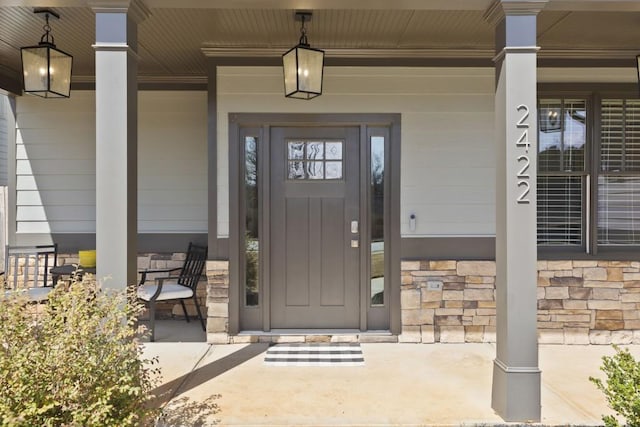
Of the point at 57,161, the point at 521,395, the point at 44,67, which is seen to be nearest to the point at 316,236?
the point at 521,395

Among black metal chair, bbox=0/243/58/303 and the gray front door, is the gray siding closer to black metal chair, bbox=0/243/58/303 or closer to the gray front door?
black metal chair, bbox=0/243/58/303

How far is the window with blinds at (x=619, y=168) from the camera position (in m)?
4.26

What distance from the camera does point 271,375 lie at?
11.2 feet

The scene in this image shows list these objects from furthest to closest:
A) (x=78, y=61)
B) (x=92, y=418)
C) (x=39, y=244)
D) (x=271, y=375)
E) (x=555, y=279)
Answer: (x=39, y=244)
(x=78, y=61)
(x=555, y=279)
(x=271, y=375)
(x=92, y=418)

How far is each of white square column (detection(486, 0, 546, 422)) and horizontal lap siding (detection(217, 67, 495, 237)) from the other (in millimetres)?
1501

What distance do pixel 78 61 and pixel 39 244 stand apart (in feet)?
6.54

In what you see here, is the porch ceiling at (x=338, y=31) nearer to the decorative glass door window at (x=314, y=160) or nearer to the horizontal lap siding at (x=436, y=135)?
the horizontal lap siding at (x=436, y=135)

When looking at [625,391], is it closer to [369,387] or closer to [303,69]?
[369,387]

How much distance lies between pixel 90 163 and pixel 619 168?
5337mm

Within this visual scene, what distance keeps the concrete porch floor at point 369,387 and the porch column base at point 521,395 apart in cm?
7

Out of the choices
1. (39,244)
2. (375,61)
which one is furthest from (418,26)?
(39,244)

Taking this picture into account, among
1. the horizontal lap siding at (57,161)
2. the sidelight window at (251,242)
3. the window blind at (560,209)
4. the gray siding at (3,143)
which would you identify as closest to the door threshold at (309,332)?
the sidelight window at (251,242)

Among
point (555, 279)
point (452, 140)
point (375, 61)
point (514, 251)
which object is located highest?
point (375, 61)

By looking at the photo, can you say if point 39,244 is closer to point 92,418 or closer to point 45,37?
point 45,37
